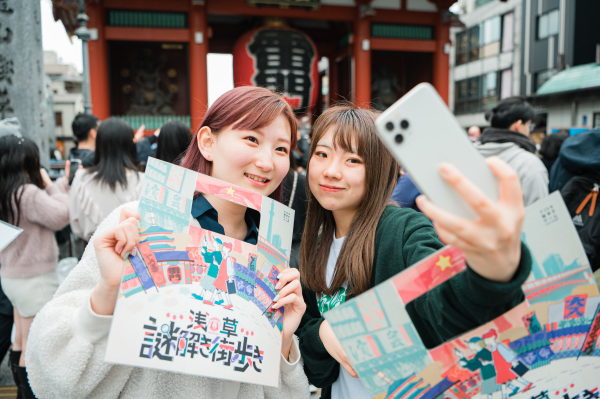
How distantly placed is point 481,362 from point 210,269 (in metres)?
0.66

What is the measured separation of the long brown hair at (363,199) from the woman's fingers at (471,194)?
61 centimetres

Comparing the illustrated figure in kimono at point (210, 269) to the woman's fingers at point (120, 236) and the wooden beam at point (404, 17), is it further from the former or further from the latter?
the wooden beam at point (404, 17)

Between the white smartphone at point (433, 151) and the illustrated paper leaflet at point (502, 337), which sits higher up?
the white smartphone at point (433, 151)

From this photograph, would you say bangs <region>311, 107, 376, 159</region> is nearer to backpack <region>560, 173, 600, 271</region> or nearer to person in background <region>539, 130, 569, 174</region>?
backpack <region>560, 173, 600, 271</region>

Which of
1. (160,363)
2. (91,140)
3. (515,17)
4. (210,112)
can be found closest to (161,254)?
(160,363)

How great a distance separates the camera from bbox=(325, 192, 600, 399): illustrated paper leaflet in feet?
2.79

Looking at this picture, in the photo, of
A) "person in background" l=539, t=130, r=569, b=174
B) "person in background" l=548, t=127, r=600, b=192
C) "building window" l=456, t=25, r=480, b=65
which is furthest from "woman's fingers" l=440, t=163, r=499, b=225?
"building window" l=456, t=25, r=480, b=65

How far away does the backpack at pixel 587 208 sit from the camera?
7.85 feet

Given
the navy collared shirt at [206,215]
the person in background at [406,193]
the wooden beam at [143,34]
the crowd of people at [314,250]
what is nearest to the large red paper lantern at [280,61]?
the wooden beam at [143,34]

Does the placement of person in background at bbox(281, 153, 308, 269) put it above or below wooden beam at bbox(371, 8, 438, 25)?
below

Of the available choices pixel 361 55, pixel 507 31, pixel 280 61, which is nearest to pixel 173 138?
pixel 280 61

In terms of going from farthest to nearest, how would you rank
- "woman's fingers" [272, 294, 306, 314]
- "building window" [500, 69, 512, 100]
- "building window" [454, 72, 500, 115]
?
1. "building window" [454, 72, 500, 115]
2. "building window" [500, 69, 512, 100]
3. "woman's fingers" [272, 294, 306, 314]

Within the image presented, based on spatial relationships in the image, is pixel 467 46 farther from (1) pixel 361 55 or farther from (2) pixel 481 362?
(2) pixel 481 362

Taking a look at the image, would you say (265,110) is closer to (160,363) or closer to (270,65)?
(160,363)
